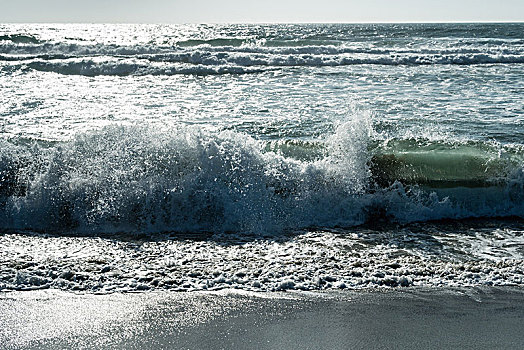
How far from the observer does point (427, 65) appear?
74.0ft

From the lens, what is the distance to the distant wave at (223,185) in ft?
19.2

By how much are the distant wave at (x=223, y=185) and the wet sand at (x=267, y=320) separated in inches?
68.5

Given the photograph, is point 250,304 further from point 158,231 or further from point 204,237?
point 158,231

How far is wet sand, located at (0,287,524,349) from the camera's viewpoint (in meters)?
3.38

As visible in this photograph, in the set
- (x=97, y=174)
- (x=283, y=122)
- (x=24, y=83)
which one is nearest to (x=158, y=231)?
(x=97, y=174)

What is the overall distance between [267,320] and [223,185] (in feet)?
9.09

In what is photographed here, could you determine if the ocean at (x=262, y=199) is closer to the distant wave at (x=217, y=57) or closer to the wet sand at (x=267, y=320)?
the wet sand at (x=267, y=320)

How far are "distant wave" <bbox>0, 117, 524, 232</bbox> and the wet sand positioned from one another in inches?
68.5

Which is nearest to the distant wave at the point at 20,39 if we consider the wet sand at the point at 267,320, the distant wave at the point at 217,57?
the distant wave at the point at 217,57

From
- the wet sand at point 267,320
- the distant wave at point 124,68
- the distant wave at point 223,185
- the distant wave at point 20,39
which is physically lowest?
the wet sand at point 267,320

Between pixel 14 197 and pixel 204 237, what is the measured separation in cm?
225

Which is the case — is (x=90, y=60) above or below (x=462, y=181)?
above

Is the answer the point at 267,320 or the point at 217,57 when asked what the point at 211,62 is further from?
the point at 267,320

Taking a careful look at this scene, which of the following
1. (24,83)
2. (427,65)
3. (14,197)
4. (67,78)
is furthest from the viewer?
(427,65)
